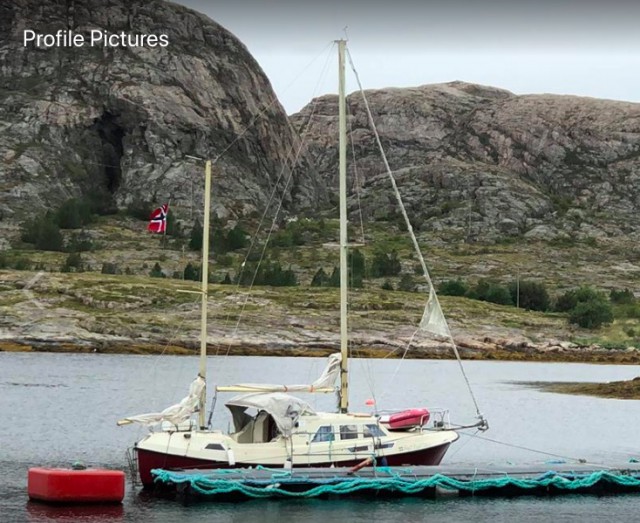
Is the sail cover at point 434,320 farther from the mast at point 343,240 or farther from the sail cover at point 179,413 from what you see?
the sail cover at point 179,413

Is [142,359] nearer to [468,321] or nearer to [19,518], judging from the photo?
[468,321]

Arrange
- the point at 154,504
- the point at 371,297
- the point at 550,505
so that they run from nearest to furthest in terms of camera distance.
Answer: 1. the point at 154,504
2. the point at 550,505
3. the point at 371,297

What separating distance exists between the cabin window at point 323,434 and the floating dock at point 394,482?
51.8 inches

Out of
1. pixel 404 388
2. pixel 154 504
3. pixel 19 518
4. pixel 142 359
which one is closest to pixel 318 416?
pixel 154 504

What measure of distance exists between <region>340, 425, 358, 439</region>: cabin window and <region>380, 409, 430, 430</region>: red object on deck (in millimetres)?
2533

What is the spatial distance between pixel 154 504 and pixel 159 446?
100 inches

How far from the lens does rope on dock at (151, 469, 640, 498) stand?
49875 mm

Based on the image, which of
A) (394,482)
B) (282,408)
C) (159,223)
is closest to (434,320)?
(394,482)

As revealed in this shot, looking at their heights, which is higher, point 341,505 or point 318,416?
point 318,416

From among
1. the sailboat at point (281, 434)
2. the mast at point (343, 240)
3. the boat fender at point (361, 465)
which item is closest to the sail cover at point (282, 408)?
the sailboat at point (281, 434)

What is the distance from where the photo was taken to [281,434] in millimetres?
52250

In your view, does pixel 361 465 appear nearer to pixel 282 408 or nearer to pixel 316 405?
pixel 282 408

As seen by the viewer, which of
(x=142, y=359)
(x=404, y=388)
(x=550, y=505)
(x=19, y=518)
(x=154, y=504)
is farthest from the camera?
(x=142, y=359)

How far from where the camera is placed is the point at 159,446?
169 ft
